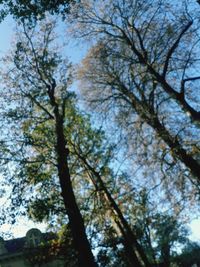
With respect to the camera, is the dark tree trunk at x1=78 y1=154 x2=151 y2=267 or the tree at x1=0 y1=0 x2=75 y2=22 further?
the dark tree trunk at x1=78 y1=154 x2=151 y2=267

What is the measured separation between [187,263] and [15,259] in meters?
35.2

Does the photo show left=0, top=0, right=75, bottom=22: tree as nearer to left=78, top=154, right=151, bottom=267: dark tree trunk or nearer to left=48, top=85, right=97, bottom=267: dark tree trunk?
left=48, top=85, right=97, bottom=267: dark tree trunk

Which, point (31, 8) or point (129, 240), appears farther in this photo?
point (129, 240)

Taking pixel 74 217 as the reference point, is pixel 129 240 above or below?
above

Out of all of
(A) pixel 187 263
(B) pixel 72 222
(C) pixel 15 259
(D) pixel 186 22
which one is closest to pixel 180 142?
(D) pixel 186 22

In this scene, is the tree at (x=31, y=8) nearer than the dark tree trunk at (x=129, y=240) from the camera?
Yes

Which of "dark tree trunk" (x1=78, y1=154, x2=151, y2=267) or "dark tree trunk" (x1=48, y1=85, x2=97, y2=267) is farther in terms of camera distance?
"dark tree trunk" (x1=78, y1=154, x2=151, y2=267)

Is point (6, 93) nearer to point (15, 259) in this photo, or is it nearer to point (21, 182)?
point (21, 182)

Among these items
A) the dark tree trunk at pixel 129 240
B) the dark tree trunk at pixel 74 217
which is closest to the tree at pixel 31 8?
the dark tree trunk at pixel 74 217

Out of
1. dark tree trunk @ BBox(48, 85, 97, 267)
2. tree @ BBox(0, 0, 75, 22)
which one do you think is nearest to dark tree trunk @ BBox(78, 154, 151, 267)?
dark tree trunk @ BBox(48, 85, 97, 267)

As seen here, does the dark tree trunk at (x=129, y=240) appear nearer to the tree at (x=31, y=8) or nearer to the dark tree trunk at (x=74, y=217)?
the dark tree trunk at (x=74, y=217)

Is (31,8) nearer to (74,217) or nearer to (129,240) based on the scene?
(74,217)

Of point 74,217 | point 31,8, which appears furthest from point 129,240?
point 31,8

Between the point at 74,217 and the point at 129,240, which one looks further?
the point at 129,240
